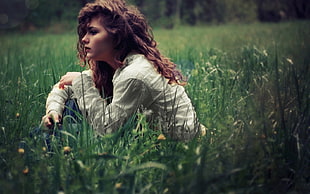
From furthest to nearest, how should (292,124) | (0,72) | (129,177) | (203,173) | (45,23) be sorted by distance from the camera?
(45,23) → (0,72) → (292,124) → (129,177) → (203,173)

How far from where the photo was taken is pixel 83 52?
246 cm

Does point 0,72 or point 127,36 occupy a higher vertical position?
point 127,36

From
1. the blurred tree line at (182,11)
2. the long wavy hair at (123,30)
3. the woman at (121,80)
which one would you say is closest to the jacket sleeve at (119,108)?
the woman at (121,80)

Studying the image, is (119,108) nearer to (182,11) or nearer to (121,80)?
(121,80)

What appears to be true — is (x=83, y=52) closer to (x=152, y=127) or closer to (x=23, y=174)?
(x=152, y=127)

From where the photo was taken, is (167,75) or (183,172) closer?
(183,172)

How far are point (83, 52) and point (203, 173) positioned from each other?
1344 mm

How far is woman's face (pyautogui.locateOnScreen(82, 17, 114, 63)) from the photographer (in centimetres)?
216

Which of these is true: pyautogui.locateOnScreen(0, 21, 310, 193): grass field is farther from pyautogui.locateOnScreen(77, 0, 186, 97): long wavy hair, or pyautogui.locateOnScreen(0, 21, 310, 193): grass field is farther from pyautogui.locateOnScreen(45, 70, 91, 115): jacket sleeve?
pyautogui.locateOnScreen(77, 0, 186, 97): long wavy hair

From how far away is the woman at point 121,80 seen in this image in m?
2.00

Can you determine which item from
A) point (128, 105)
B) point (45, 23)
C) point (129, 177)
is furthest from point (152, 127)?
point (45, 23)

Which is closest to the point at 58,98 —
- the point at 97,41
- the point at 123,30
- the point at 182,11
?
the point at 97,41

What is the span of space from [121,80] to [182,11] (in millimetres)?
16440

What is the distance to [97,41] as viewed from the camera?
2.17 meters
